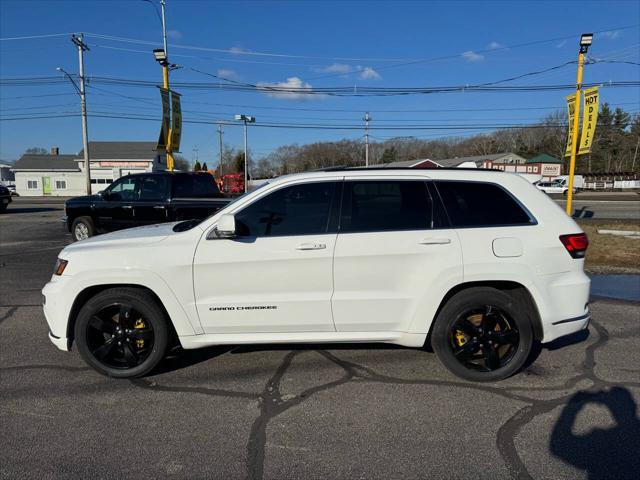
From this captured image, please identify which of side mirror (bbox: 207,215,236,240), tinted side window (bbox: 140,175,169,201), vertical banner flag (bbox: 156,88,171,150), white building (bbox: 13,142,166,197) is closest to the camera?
side mirror (bbox: 207,215,236,240)

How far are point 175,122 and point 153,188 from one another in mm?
7870

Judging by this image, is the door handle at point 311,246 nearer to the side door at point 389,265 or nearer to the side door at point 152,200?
the side door at point 389,265

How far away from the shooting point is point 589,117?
14258 millimetres

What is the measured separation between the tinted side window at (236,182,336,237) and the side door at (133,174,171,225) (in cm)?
741

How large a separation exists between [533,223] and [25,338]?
548 cm

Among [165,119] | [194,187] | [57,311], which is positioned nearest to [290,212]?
[57,311]

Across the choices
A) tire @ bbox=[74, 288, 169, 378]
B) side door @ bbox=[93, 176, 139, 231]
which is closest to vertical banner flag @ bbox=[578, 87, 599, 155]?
side door @ bbox=[93, 176, 139, 231]

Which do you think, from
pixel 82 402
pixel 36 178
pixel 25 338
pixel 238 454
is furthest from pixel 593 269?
pixel 36 178

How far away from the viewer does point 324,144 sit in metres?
69.6

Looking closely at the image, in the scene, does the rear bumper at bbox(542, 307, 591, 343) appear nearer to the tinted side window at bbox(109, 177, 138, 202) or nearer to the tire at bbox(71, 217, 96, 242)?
the tinted side window at bbox(109, 177, 138, 202)

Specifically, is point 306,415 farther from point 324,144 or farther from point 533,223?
point 324,144

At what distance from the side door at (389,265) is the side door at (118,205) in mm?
8712

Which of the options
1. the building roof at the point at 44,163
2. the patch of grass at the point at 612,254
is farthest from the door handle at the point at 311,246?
the building roof at the point at 44,163

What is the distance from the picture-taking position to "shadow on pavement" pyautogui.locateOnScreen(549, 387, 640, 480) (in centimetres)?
269
